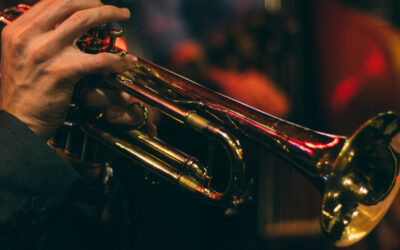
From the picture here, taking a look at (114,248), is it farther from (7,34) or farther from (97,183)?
(7,34)

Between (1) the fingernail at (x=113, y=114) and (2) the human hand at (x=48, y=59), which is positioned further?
(1) the fingernail at (x=113, y=114)

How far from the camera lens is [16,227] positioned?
2.03 feet

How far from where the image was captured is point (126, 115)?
0.71m

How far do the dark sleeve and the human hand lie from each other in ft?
0.10

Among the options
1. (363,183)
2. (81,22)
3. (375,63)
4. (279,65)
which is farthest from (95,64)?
Answer: (279,65)

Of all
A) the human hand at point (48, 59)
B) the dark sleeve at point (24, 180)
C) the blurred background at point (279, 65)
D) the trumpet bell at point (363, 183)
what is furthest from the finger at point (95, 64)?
the blurred background at point (279, 65)

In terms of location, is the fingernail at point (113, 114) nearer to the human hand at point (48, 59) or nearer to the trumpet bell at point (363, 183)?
the human hand at point (48, 59)

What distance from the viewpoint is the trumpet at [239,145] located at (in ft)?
2.14

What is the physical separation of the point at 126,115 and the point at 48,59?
0.18 m

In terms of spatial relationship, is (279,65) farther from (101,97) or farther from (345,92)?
(101,97)

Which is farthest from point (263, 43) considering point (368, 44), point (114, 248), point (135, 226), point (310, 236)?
point (114, 248)

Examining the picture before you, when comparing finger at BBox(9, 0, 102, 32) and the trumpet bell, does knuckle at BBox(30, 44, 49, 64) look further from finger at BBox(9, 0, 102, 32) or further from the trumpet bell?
the trumpet bell

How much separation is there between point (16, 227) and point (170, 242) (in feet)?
2.60

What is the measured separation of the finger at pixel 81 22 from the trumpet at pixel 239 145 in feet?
0.13
